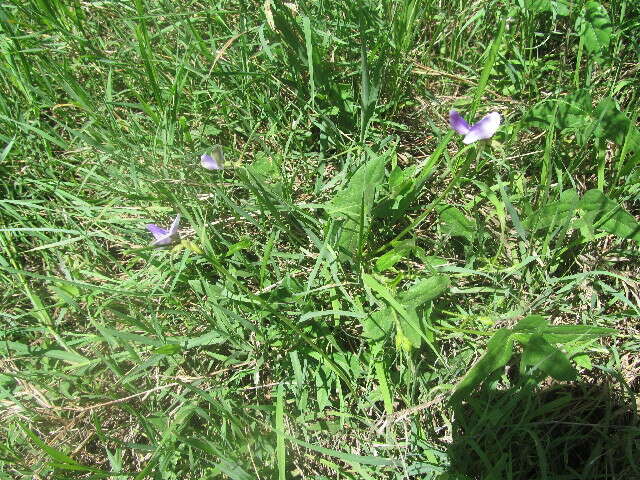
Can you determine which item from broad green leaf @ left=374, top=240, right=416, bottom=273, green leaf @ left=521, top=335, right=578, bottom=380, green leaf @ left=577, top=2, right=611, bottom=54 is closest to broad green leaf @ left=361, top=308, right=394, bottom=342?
broad green leaf @ left=374, top=240, right=416, bottom=273

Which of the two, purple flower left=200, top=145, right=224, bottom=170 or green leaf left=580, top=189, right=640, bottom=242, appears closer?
purple flower left=200, top=145, right=224, bottom=170

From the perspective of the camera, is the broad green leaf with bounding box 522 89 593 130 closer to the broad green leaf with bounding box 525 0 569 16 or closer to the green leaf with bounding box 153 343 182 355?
the broad green leaf with bounding box 525 0 569 16

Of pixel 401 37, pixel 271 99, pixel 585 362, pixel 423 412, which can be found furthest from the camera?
pixel 271 99

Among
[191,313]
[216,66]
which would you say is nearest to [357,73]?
[216,66]

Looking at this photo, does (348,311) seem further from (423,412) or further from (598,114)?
(598,114)

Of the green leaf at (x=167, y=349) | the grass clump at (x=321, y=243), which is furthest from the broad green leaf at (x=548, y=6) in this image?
the green leaf at (x=167, y=349)

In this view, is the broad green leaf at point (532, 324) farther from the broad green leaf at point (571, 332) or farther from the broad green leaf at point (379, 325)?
the broad green leaf at point (379, 325)
